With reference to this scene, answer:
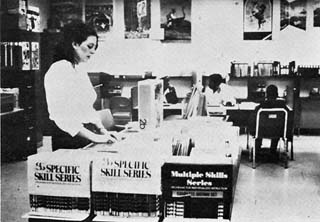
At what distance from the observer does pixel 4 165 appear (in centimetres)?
622

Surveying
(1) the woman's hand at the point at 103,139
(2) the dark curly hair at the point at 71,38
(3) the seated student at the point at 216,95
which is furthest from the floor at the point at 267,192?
(2) the dark curly hair at the point at 71,38

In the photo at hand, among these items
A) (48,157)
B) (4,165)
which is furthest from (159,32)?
(48,157)

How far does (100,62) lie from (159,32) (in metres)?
1.30

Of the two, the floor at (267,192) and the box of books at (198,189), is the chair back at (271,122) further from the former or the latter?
the box of books at (198,189)

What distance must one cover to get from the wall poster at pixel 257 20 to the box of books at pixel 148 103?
20.2 feet

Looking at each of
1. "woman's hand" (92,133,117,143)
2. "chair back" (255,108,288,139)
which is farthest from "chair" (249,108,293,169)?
"woman's hand" (92,133,117,143)

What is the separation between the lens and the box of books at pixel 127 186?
2115 millimetres

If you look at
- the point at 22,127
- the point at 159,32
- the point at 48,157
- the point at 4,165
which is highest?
the point at 159,32

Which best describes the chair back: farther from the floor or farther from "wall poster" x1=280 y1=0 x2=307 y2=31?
"wall poster" x1=280 y1=0 x2=307 y2=31

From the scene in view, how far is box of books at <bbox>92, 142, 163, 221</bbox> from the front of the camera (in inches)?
83.3

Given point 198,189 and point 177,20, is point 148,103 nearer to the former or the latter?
point 198,189

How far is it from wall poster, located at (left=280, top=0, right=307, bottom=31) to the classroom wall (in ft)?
0.26

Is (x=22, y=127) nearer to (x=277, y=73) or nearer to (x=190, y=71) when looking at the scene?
(x=190, y=71)

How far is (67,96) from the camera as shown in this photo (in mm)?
2912
